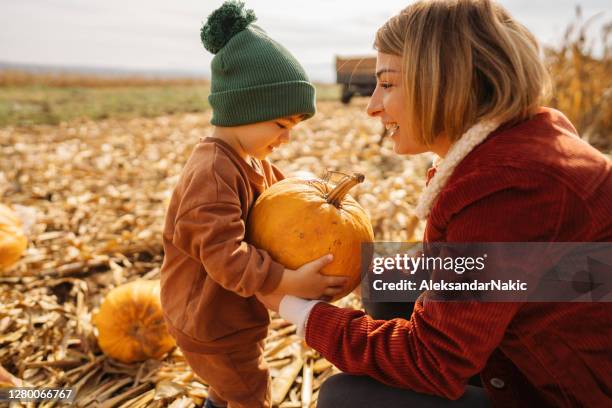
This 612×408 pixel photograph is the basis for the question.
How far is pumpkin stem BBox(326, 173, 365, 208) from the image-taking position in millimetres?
2168

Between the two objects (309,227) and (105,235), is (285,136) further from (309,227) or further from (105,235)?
(105,235)

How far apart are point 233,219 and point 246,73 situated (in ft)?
2.29

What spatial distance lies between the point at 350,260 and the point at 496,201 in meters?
0.77

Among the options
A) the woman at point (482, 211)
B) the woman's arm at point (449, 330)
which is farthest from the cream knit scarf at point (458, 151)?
the woman's arm at point (449, 330)

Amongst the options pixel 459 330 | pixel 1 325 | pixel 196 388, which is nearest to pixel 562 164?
pixel 459 330

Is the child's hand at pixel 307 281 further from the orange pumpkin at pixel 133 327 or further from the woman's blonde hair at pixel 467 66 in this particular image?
the orange pumpkin at pixel 133 327

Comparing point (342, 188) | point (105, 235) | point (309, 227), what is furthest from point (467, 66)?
point (105, 235)

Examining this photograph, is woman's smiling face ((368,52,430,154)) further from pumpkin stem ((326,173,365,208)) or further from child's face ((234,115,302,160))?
child's face ((234,115,302,160))

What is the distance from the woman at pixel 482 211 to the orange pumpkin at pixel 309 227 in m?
0.24

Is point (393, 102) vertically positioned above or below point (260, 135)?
above

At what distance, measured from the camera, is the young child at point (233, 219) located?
2043 mm

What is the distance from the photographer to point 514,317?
174 centimetres

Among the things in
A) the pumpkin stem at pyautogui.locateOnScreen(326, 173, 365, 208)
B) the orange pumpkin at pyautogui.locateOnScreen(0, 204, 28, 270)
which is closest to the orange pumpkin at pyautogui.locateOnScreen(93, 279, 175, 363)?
the orange pumpkin at pyautogui.locateOnScreen(0, 204, 28, 270)

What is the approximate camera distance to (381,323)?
1903mm
